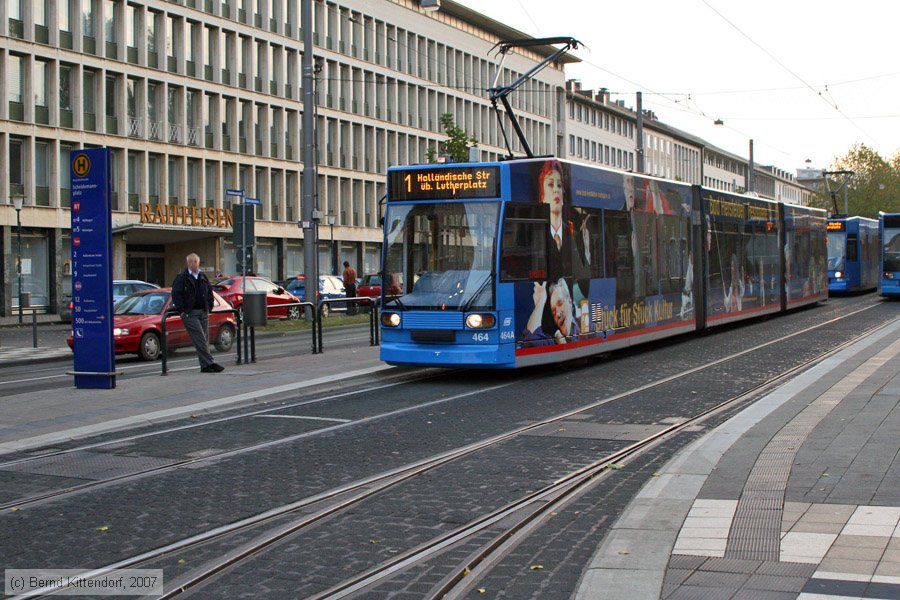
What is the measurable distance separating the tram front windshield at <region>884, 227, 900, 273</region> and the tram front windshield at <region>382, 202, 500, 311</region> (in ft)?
92.0

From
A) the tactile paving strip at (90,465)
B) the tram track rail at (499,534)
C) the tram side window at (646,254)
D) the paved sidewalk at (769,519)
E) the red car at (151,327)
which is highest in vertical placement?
the tram side window at (646,254)

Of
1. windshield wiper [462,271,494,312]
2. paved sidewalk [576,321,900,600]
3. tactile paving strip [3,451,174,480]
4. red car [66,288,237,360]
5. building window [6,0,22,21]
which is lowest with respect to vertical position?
tactile paving strip [3,451,174,480]

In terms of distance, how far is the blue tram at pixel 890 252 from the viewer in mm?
39031

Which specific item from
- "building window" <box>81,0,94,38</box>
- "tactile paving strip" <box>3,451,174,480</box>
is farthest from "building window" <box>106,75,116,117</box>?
"tactile paving strip" <box>3,451,174,480</box>

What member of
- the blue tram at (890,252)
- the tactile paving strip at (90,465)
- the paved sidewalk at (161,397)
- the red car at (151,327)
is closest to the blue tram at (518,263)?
the paved sidewalk at (161,397)

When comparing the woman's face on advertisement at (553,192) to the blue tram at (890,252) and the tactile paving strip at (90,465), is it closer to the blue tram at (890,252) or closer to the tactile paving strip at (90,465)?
the tactile paving strip at (90,465)

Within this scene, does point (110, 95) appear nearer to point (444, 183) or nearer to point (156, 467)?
point (444, 183)

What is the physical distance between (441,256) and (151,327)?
9.34 m

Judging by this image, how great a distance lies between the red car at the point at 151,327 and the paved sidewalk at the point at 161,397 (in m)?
4.66

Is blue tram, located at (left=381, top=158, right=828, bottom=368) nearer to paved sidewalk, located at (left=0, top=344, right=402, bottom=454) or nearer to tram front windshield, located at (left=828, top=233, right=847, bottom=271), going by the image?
paved sidewalk, located at (left=0, top=344, right=402, bottom=454)

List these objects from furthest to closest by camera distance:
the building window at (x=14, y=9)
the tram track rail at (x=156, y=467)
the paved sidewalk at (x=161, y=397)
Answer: the building window at (x=14, y=9)
the paved sidewalk at (x=161, y=397)
the tram track rail at (x=156, y=467)

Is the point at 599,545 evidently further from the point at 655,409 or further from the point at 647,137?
the point at 647,137

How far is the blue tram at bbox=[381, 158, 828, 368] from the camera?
15133 mm

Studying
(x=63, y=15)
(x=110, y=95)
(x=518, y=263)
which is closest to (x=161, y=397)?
(x=518, y=263)
